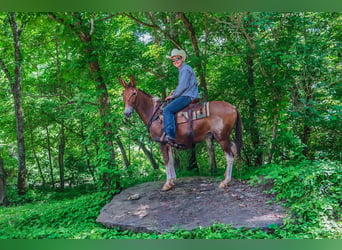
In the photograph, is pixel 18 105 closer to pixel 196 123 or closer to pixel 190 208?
pixel 196 123

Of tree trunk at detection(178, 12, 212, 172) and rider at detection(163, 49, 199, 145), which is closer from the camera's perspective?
rider at detection(163, 49, 199, 145)

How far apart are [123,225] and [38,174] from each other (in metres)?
5.98

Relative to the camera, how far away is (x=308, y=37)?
482cm

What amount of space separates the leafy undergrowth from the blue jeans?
1524mm

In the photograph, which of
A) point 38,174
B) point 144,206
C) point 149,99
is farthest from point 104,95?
point 38,174

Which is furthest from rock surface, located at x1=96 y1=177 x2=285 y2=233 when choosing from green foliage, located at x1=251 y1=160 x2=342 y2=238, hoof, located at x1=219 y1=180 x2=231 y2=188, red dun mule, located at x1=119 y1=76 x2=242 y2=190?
red dun mule, located at x1=119 y1=76 x2=242 y2=190

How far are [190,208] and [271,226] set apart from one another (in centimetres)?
114

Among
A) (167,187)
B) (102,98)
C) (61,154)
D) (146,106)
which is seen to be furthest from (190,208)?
(61,154)

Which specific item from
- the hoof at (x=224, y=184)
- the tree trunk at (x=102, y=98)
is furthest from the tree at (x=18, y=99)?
the hoof at (x=224, y=184)

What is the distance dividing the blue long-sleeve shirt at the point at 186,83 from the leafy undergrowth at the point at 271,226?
1701 mm

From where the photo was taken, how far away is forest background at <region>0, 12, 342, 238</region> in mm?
3701

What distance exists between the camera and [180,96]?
428 cm

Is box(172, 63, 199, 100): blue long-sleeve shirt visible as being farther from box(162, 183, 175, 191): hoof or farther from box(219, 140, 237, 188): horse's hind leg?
box(162, 183, 175, 191): hoof

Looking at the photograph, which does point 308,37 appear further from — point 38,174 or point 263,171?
point 38,174
